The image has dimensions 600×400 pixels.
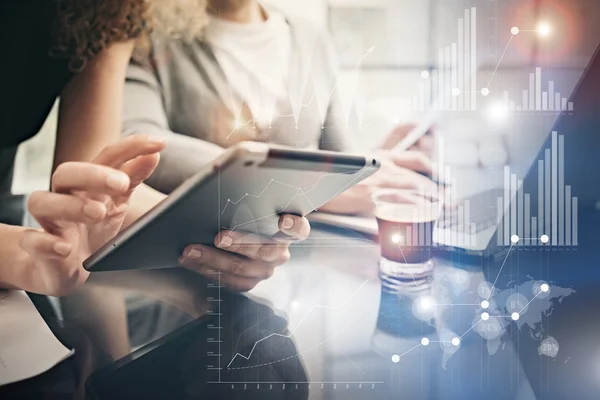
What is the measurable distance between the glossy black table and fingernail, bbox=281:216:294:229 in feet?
0.24

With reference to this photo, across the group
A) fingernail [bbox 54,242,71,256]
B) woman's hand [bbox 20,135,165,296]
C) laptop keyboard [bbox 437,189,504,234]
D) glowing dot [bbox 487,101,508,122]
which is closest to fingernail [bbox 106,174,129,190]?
woman's hand [bbox 20,135,165,296]

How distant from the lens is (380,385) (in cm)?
111

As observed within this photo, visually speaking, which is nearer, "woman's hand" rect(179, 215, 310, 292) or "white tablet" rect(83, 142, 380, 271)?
"white tablet" rect(83, 142, 380, 271)

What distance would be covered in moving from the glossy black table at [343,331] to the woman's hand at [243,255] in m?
0.02

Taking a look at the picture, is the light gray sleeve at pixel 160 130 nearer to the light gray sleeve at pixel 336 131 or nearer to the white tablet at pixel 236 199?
the white tablet at pixel 236 199

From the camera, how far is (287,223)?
42.1 inches

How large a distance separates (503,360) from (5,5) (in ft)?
3.94

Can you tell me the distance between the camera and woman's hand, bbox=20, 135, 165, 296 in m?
1.04

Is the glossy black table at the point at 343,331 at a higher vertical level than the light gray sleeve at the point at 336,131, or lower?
lower

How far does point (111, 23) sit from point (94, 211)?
1.22 ft

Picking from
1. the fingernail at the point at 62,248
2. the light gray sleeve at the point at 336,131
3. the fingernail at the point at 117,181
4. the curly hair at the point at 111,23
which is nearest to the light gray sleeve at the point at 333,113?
the light gray sleeve at the point at 336,131

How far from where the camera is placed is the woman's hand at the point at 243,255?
1070 mm
